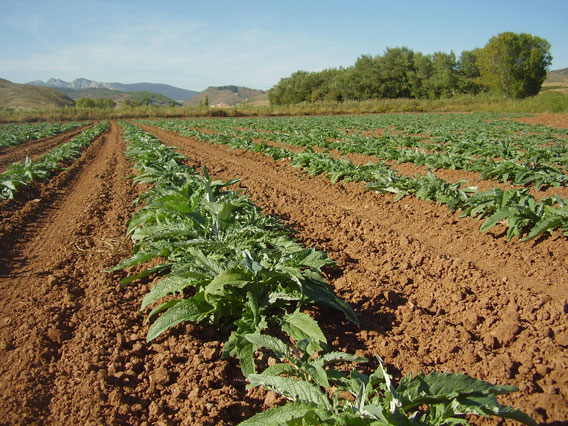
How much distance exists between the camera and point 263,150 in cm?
1132

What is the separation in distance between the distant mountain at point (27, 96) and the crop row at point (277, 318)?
104923 millimetres

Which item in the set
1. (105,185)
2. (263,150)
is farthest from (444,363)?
(263,150)

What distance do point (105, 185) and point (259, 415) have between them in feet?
23.3

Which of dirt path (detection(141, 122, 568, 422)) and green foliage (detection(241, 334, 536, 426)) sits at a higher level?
green foliage (detection(241, 334, 536, 426))

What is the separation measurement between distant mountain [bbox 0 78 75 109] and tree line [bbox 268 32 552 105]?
218 feet

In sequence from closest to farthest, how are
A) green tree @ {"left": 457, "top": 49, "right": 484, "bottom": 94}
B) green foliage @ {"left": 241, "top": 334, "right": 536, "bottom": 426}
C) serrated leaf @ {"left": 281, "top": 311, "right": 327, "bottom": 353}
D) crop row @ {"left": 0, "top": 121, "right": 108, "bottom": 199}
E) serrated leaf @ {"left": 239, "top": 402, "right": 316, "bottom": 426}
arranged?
green foliage @ {"left": 241, "top": 334, "right": 536, "bottom": 426} < serrated leaf @ {"left": 239, "top": 402, "right": 316, "bottom": 426} < serrated leaf @ {"left": 281, "top": 311, "right": 327, "bottom": 353} < crop row @ {"left": 0, "top": 121, "right": 108, "bottom": 199} < green tree @ {"left": 457, "top": 49, "right": 484, "bottom": 94}

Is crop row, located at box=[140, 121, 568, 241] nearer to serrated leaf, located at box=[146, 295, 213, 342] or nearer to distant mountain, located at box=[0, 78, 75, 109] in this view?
serrated leaf, located at box=[146, 295, 213, 342]

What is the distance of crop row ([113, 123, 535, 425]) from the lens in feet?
4.94

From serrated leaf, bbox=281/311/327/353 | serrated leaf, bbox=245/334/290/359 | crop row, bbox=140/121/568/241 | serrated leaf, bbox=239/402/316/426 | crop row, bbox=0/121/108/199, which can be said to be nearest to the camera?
serrated leaf, bbox=239/402/316/426

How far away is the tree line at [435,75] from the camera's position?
47812 millimetres

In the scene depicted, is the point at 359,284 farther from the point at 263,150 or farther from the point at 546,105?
the point at 546,105

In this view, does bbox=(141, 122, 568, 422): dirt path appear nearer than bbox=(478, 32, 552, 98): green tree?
Yes

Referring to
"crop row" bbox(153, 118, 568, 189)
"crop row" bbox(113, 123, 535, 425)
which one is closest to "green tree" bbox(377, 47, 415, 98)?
"crop row" bbox(153, 118, 568, 189)

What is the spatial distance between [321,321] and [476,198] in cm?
298
